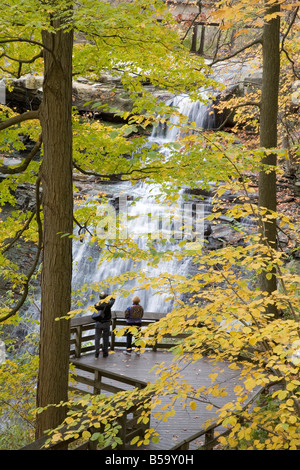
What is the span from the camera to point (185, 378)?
917cm

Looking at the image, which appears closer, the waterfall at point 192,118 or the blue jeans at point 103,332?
Answer: the blue jeans at point 103,332

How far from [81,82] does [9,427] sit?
17.7m

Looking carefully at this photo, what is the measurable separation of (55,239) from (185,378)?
529 cm

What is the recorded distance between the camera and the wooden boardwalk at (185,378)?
7.29 m

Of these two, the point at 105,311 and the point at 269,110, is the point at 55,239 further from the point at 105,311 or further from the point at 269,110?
the point at 269,110

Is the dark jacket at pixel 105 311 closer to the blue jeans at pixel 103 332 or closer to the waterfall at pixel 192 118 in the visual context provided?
the blue jeans at pixel 103 332

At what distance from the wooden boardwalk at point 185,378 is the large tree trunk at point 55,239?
191 centimetres

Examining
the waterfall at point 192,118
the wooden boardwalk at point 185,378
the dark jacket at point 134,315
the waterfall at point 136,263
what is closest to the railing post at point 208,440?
the wooden boardwalk at point 185,378

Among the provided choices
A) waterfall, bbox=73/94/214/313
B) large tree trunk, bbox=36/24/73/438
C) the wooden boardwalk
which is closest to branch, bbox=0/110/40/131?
large tree trunk, bbox=36/24/73/438

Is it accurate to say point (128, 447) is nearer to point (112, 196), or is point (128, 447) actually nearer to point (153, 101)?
point (153, 101)

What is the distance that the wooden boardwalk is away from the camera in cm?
729

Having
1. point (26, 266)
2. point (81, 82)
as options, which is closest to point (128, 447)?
point (26, 266)

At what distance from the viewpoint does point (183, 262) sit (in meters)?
16.2

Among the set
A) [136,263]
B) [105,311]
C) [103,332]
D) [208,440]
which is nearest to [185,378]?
[103,332]
